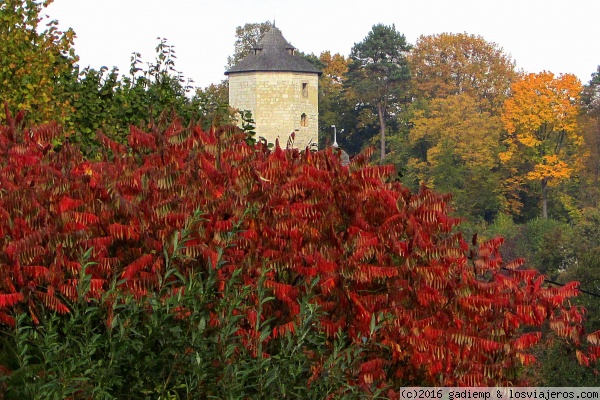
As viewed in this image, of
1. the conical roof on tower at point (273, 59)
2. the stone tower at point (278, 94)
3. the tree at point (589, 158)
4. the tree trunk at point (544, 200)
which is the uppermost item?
the conical roof on tower at point (273, 59)

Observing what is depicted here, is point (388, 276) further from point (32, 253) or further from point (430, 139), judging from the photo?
point (430, 139)

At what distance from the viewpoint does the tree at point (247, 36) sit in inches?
3354

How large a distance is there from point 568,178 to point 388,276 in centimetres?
7410

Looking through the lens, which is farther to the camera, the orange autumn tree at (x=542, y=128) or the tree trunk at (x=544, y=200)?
the tree trunk at (x=544, y=200)

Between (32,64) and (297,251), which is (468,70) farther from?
(297,251)

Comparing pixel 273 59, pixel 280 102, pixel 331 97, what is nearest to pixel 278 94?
pixel 280 102

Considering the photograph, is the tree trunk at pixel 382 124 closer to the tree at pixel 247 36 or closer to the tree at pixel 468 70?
the tree at pixel 468 70

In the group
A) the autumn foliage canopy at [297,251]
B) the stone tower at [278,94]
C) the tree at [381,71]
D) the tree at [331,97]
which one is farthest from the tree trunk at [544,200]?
the autumn foliage canopy at [297,251]

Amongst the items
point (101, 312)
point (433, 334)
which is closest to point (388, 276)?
point (433, 334)

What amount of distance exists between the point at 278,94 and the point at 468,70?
→ 1664 centimetres

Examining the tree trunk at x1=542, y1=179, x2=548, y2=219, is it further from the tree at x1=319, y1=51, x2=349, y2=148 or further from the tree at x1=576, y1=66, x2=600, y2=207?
the tree at x1=319, y1=51, x2=349, y2=148

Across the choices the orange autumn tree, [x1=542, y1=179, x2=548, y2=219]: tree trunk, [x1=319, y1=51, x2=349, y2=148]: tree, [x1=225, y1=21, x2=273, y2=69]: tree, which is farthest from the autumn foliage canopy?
[x1=319, y1=51, x2=349, y2=148]: tree

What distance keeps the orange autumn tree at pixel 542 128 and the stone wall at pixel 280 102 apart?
13602 millimetres

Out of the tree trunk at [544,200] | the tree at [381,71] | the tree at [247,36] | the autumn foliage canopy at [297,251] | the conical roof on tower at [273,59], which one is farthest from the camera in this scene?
the tree at [381,71]
